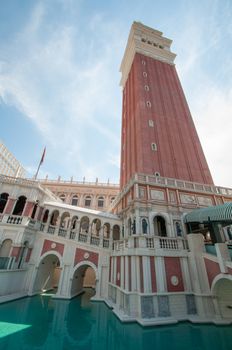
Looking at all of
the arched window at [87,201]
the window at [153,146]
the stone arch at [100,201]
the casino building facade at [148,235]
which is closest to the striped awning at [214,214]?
the casino building facade at [148,235]

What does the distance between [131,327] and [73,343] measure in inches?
125

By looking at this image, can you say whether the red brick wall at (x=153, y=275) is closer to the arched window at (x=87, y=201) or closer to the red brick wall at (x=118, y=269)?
the red brick wall at (x=118, y=269)

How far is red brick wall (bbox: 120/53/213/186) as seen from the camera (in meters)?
16.7

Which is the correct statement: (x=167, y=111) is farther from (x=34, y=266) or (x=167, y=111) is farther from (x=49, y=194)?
(x=34, y=266)

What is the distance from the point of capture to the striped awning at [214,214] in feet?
30.9

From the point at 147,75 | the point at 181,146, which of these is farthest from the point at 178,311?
the point at 147,75

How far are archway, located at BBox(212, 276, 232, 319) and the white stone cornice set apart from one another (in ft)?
103

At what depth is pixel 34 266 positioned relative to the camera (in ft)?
49.0

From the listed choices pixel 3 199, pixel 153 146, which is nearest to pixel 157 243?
pixel 153 146

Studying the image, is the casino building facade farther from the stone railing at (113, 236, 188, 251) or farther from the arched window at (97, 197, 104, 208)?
the arched window at (97, 197, 104, 208)

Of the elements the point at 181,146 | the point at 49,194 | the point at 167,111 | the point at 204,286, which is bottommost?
the point at 204,286

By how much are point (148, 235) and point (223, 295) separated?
5.38 m

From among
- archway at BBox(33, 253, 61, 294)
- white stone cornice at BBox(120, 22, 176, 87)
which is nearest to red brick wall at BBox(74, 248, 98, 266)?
archway at BBox(33, 253, 61, 294)

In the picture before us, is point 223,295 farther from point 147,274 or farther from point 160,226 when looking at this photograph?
point 160,226
